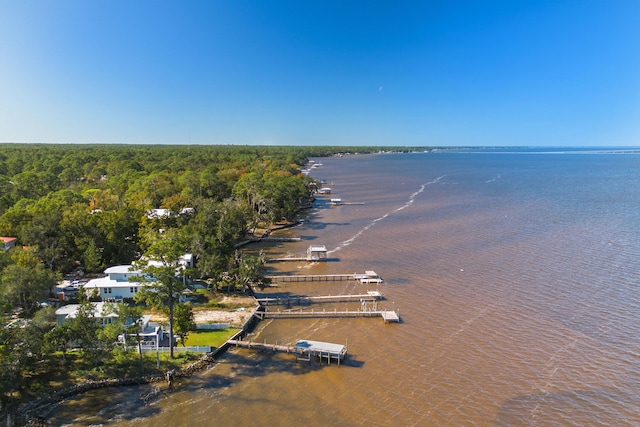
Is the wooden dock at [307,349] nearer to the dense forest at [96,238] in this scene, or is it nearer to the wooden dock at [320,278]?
the dense forest at [96,238]

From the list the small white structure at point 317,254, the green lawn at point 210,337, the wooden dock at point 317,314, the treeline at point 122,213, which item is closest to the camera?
the green lawn at point 210,337

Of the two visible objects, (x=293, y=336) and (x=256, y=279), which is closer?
(x=293, y=336)

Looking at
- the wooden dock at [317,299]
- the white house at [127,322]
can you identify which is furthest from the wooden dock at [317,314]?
the white house at [127,322]

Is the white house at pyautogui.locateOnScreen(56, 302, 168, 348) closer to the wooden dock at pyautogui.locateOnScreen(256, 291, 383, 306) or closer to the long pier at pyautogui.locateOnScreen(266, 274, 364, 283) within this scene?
the wooden dock at pyautogui.locateOnScreen(256, 291, 383, 306)

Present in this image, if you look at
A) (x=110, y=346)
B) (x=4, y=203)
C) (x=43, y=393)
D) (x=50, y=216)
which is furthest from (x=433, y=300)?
(x=4, y=203)

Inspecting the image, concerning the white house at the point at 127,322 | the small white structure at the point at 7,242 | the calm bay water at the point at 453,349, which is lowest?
the calm bay water at the point at 453,349

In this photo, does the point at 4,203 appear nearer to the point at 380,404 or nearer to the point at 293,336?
the point at 293,336

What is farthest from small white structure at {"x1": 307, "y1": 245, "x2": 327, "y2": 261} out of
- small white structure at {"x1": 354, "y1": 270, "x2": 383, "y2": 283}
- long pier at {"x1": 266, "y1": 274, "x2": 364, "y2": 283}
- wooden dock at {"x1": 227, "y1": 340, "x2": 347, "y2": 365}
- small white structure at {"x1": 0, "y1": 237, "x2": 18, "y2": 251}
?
small white structure at {"x1": 0, "y1": 237, "x2": 18, "y2": 251}
